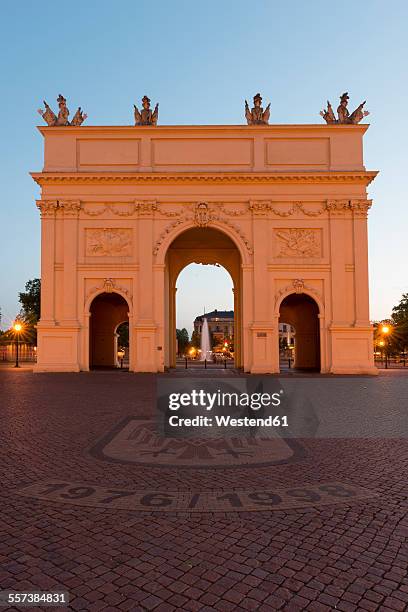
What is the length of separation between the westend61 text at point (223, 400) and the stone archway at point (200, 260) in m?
18.6

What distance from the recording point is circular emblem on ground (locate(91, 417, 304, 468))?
6812 mm

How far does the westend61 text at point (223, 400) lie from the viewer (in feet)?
37.9

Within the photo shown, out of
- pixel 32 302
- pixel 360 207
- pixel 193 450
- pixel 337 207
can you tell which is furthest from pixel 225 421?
pixel 32 302

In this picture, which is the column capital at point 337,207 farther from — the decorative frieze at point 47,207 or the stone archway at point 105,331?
the decorative frieze at point 47,207

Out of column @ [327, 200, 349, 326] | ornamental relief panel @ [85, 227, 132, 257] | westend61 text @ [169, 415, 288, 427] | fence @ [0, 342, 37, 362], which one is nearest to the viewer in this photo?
westend61 text @ [169, 415, 288, 427]

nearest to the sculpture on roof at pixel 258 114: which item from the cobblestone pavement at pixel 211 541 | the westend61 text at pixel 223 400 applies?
the westend61 text at pixel 223 400

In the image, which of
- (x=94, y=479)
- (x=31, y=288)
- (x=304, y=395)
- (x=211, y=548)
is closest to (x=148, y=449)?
(x=94, y=479)

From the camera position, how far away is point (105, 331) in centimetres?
3659

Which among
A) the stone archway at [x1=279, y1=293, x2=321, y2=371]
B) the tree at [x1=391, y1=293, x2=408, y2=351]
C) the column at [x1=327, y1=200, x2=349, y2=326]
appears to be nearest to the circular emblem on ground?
the column at [x1=327, y1=200, x2=349, y2=326]

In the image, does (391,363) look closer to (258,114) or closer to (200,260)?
(200,260)

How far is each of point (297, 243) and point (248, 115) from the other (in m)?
8.54

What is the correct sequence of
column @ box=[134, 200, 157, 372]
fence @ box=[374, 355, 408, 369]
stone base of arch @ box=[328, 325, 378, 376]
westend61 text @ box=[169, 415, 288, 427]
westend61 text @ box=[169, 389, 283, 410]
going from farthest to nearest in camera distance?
fence @ box=[374, 355, 408, 369], column @ box=[134, 200, 157, 372], stone base of arch @ box=[328, 325, 378, 376], westend61 text @ box=[169, 389, 283, 410], westend61 text @ box=[169, 415, 288, 427]

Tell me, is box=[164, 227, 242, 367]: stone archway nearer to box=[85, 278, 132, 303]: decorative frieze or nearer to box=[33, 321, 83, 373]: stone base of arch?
box=[85, 278, 132, 303]: decorative frieze

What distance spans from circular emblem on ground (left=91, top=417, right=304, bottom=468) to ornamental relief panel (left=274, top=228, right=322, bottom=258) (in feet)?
67.9
